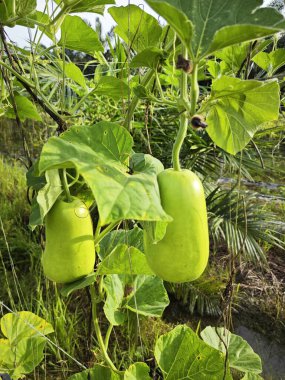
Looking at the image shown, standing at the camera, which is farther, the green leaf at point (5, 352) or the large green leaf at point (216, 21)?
the green leaf at point (5, 352)

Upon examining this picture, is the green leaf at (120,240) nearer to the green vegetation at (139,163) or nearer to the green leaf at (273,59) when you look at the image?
the green vegetation at (139,163)

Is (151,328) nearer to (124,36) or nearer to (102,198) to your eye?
(124,36)

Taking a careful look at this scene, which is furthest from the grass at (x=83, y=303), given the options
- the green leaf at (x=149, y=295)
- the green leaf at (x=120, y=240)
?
the green leaf at (x=120, y=240)

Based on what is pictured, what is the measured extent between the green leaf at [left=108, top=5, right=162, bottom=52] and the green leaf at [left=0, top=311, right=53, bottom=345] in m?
0.58

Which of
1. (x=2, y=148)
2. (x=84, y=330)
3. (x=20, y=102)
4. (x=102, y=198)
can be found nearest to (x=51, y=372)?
(x=84, y=330)

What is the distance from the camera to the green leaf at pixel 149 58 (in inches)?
13.6

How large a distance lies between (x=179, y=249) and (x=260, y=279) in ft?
5.02

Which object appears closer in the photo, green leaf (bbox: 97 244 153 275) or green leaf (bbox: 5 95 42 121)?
green leaf (bbox: 97 244 153 275)

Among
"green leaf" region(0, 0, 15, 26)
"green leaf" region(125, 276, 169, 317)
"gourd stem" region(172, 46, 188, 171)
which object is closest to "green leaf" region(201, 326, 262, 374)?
"green leaf" region(125, 276, 169, 317)

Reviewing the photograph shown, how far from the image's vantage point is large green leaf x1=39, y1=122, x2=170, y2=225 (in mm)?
211

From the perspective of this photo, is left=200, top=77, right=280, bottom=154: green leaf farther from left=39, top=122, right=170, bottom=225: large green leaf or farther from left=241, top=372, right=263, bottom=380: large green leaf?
left=241, top=372, right=263, bottom=380: large green leaf

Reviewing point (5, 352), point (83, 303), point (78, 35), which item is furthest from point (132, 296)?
point (83, 303)

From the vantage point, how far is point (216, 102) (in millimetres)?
315

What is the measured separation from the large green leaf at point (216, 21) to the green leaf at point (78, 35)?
27cm
